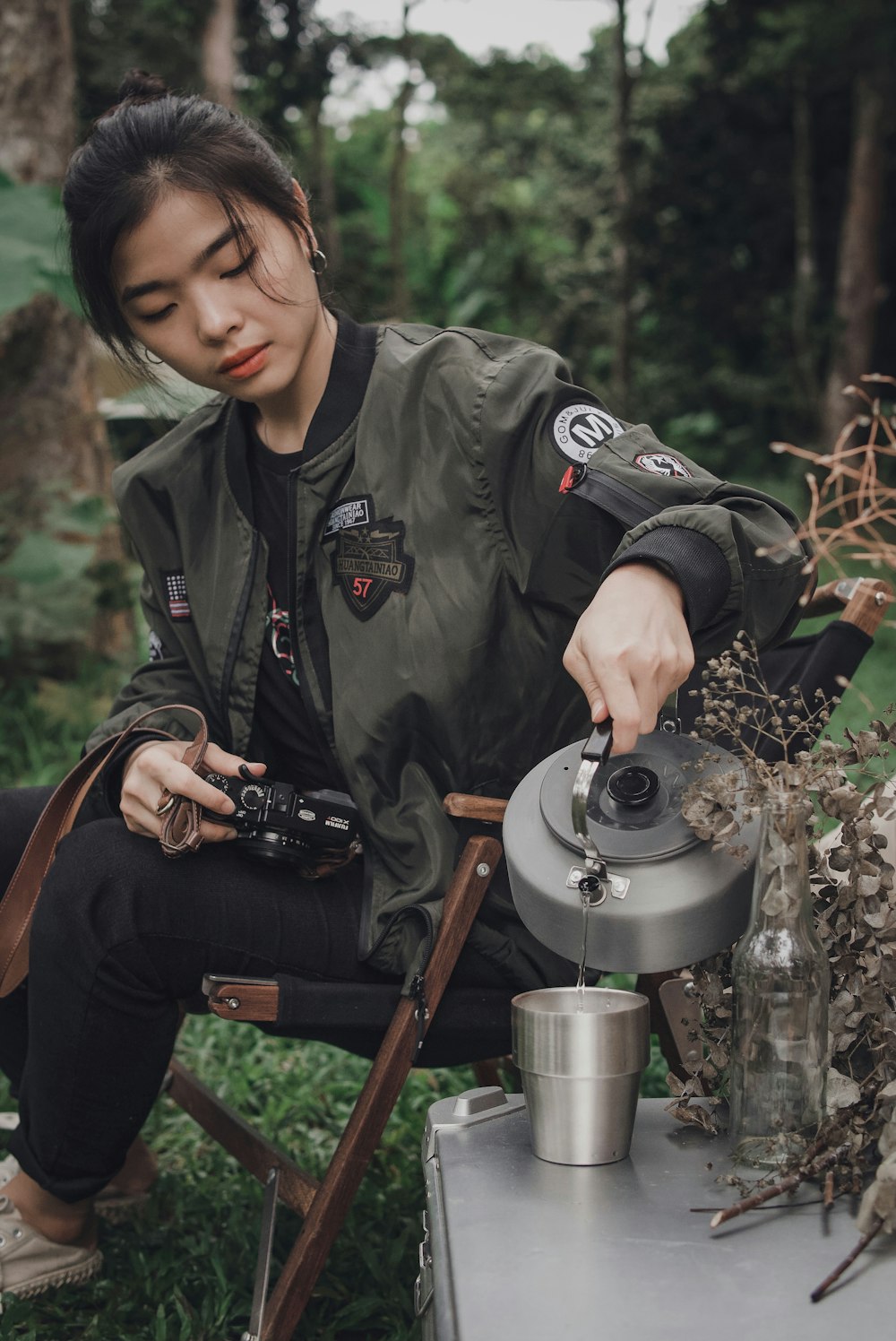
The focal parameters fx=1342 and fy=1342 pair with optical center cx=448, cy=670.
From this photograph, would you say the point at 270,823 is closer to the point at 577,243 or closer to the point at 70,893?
the point at 70,893

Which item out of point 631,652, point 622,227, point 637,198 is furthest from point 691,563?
point 637,198

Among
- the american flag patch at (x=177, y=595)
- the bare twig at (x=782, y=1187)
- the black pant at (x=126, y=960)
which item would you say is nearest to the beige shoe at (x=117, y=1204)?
the black pant at (x=126, y=960)

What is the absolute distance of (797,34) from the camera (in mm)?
12977

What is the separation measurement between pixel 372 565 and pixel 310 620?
150 millimetres

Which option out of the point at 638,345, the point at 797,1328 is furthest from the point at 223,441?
the point at 638,345

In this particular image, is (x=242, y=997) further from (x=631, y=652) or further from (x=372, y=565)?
(x=631, y=652)

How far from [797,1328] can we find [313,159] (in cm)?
2007

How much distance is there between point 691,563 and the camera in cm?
143

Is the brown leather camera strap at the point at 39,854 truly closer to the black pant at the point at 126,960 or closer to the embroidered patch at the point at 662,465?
the black pant at the point at 126,960

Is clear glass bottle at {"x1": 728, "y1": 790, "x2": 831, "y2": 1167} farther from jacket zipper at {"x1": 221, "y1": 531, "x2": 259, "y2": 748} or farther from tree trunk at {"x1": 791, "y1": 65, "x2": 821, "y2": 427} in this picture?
tree trunk at {"x1": 791, "y1": 65, "x2": 821, "y2": 427}

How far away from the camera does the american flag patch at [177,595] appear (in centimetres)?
225

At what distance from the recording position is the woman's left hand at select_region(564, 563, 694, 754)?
130cm

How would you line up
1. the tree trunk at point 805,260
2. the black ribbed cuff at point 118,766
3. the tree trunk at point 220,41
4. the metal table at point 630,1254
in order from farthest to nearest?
the tree trunk at point 805,260, the tree trunk at point 220,41, the black ribbed cuff at point 118,766, the metal table at point 630,1254

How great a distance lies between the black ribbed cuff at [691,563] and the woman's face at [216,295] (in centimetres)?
77
